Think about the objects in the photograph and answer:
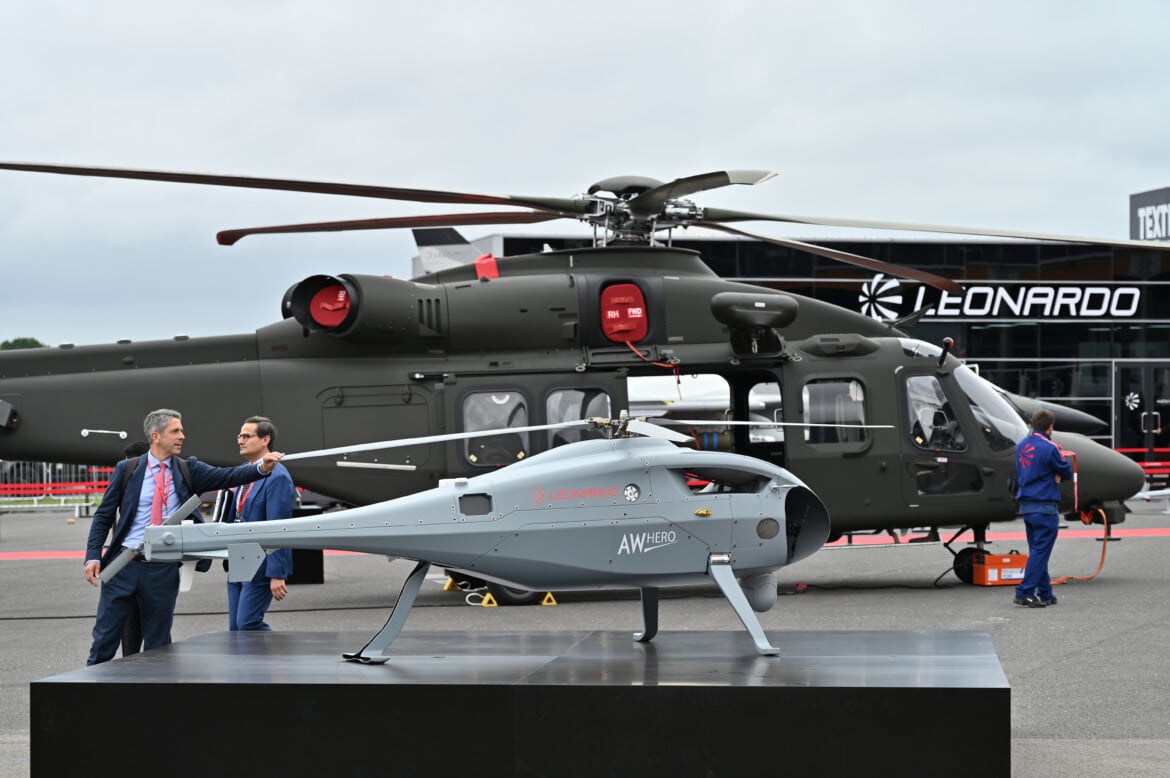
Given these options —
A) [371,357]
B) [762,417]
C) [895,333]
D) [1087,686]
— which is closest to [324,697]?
[1087,686]

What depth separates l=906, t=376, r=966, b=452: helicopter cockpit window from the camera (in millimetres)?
14047

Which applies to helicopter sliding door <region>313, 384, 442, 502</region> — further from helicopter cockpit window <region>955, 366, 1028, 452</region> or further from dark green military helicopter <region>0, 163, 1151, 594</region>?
helicopter cockpit window <region>955, 366, 1028, 452</region>

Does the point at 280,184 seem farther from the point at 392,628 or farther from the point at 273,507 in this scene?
the point at 392,628

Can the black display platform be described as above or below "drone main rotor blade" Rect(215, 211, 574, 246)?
below

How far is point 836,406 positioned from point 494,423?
141 inches

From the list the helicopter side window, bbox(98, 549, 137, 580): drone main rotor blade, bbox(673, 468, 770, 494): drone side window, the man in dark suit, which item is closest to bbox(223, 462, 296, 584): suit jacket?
the man in dark suit

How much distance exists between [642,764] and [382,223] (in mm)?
7545

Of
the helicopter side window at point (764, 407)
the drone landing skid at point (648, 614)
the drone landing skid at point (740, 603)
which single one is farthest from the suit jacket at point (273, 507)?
the helicopter side window at point (764, 407)

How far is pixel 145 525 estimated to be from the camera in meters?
7.82

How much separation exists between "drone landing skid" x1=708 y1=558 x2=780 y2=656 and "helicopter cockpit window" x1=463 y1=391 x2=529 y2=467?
6938 mm

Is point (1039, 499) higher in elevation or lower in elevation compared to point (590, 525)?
lower

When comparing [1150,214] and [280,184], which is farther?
[1150,214]

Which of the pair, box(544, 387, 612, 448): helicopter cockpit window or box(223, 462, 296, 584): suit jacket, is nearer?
box(223, 462, 296, 584): suit jacket

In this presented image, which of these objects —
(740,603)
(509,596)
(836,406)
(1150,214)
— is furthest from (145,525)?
(1150,214)
